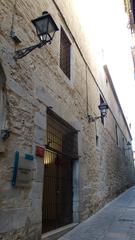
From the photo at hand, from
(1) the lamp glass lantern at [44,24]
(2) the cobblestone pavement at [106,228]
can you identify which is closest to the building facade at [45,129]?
(2) the cobblestone pavement at [106,228]

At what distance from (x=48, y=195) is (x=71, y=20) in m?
4.85

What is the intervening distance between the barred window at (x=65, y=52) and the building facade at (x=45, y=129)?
0.08 ft

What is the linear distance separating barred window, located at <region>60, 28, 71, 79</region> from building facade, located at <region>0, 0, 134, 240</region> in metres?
0.03

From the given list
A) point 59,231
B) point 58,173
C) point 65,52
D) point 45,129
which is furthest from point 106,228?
point 65,52

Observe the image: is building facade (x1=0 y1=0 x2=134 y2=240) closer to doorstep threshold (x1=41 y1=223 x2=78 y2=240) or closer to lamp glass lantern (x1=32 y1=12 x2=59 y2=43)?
doorstep threshold (x1=41 y1=223 x2=78 y2=240)

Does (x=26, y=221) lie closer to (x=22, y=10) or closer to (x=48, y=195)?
(x=48, y=195)

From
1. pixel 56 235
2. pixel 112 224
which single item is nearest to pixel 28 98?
pixel 56 235

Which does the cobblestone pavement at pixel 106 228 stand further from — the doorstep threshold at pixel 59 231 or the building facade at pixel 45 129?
the building facade at pixel 45 129

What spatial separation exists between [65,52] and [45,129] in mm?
2864

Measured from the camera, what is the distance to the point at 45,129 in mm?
4875

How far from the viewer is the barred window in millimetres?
6669

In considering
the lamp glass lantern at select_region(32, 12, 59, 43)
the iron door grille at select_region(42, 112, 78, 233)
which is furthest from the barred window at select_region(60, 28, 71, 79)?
the lamp glass lantern at select_region(32, 12, 59, 43)

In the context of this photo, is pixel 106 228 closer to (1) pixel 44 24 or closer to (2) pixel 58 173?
(2) pixel 58 173

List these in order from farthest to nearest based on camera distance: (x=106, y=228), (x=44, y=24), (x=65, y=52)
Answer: (x=65, y=52), (x=106, y=228), (x=44, y=24)
